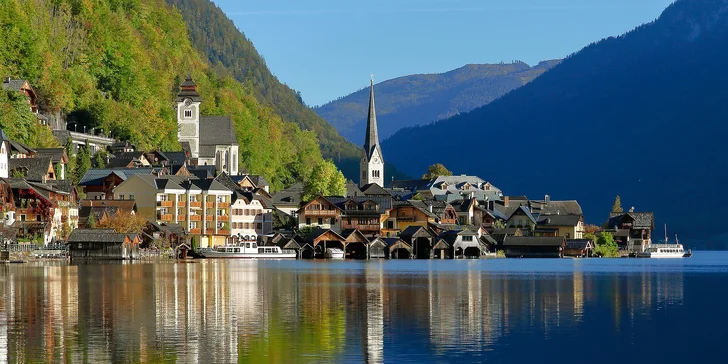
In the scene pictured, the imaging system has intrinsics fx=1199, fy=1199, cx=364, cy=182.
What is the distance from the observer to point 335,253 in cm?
12025

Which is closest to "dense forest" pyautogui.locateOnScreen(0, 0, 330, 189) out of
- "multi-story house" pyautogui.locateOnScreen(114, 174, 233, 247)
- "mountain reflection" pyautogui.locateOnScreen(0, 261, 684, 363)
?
"multi-story house" pyautogui.locateOnScreen(114, 174, 233, 247)

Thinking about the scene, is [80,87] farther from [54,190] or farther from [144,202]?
[54,190]

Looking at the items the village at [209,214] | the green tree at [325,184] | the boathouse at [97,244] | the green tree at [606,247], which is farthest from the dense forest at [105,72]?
the green tree at [606,247]

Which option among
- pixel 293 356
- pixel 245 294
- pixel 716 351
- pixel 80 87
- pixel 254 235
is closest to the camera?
pixel 293 356

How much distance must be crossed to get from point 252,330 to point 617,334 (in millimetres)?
10612

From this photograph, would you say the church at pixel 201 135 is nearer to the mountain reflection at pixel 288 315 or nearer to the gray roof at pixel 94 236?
the gray roof at pixel 94 236

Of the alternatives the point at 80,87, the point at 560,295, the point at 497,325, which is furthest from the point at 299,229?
the point at 497,325

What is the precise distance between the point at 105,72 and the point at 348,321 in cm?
10980

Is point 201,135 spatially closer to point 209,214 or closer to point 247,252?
point 209,214

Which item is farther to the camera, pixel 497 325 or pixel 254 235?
pixel 254 235

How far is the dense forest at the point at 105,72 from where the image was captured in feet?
388

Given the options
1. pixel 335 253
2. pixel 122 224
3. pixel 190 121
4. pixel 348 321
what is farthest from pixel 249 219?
pixel 348 321

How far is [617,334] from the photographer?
34969 mm

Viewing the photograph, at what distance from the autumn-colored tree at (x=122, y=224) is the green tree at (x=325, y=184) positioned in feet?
124
